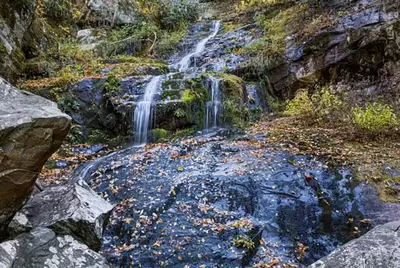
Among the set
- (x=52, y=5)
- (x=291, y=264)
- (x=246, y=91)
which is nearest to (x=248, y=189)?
(x=291, y=264)

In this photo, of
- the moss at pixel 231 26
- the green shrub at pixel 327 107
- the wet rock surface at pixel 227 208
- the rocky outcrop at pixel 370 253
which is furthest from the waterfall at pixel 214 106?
the rocky outcrop at pixel 370 253

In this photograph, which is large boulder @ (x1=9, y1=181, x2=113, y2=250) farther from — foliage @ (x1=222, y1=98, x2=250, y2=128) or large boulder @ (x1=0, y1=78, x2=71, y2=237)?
foliage @ (x1=222, y1=98, x2=250, y2=128)

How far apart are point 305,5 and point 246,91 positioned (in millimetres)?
4651

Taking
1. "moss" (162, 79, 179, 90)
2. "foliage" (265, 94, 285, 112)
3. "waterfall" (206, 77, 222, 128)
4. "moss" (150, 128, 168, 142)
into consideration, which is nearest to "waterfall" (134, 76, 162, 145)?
"moss" (150, 128, 168, 142)

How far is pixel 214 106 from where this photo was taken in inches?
371

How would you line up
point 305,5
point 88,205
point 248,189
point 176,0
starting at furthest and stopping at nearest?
point 176,0 → point 305,5 → point 248,189 → point 88,205

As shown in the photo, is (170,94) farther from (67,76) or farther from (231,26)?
(231,26)

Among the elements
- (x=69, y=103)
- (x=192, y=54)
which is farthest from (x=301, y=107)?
(x=69, y=103)

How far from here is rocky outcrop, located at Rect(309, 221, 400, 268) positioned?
2680 millimetres

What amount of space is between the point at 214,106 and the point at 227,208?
4.63 metres

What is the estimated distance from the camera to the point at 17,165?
10.1 ft

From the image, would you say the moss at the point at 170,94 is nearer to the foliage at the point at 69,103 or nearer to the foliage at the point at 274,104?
the foliage at the point at 69,103

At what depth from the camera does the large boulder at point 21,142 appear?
2984 mm

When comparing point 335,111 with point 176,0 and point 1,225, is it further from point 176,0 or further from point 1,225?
point 176,0
